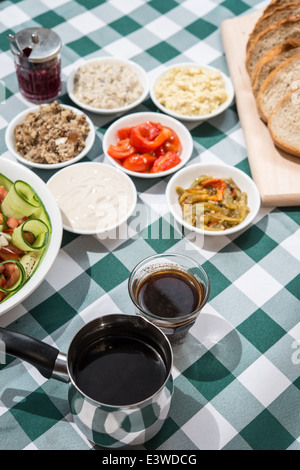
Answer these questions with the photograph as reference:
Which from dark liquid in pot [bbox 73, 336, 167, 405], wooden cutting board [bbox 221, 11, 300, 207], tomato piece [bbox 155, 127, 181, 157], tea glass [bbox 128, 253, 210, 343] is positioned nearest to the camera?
dark liquid in pot [bbox 73, 336, 167, 405]

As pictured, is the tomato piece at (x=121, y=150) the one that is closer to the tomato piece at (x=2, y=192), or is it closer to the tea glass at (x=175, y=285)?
the tomato piece at (x=2, y=192)

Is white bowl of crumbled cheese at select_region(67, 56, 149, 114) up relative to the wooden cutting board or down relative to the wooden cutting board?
up

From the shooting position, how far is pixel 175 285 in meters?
1.67

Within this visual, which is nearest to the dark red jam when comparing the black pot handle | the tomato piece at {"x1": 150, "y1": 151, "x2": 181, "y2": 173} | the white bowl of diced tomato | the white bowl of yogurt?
the white bowl of diced tomato

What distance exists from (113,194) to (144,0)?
61.3 inches

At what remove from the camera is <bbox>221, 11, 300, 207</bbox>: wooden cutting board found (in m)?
2.18

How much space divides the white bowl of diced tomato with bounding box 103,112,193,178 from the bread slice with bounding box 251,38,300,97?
1.40 feet

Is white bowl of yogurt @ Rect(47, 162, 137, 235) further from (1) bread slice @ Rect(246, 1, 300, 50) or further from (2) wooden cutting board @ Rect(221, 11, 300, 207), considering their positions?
(1) bread slice @ Rect(246, 1, 300, 50)

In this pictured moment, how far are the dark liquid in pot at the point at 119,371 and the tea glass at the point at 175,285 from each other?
12 centimetres

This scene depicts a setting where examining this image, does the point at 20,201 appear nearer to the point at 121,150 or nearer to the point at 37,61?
the point at 121,150

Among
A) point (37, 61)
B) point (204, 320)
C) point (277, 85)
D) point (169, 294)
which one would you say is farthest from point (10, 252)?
point (277, 85)

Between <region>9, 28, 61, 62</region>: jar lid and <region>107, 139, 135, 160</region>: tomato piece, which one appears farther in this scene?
<region>9, 28, 61, 62</region>: jar lid
